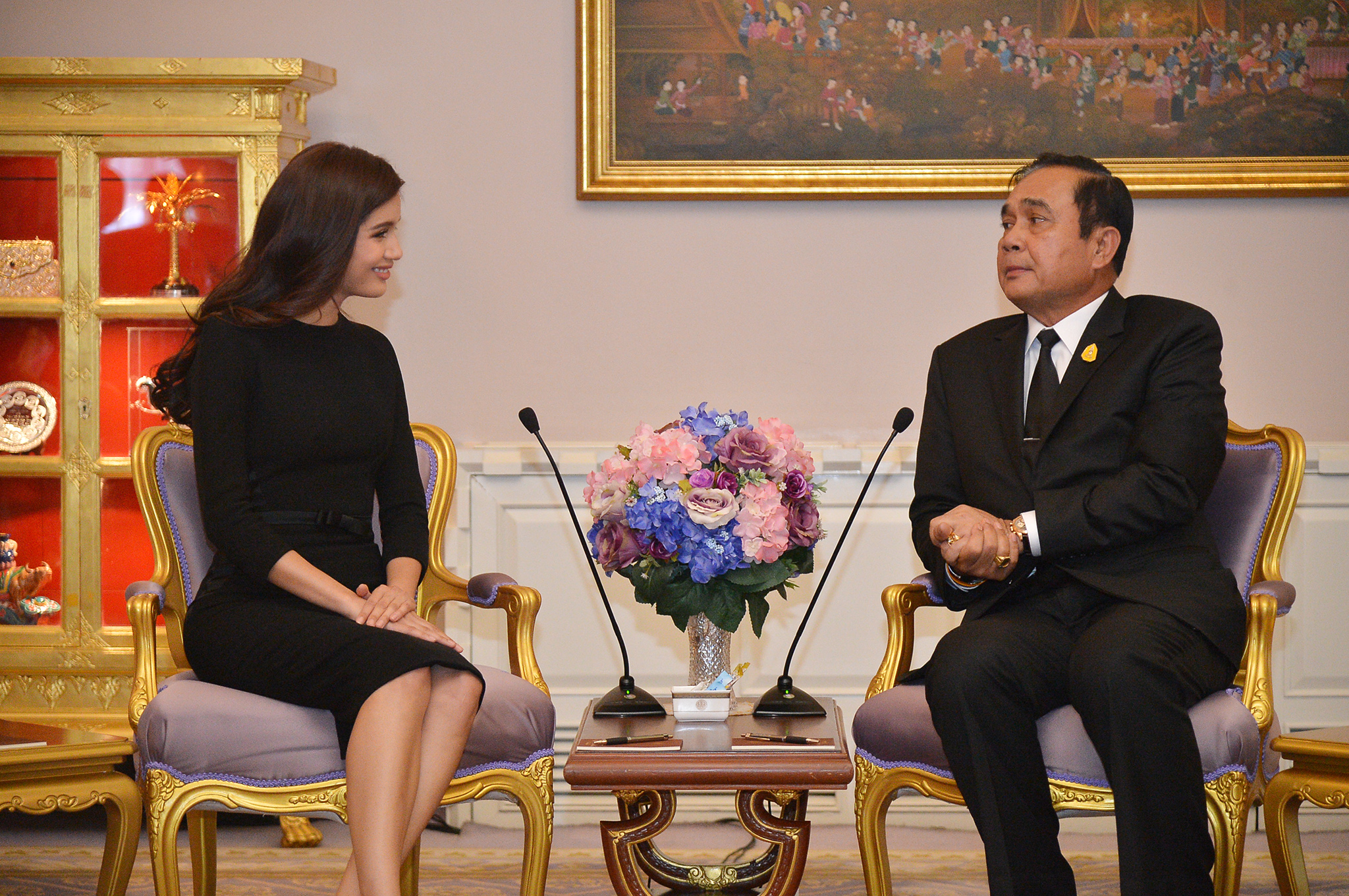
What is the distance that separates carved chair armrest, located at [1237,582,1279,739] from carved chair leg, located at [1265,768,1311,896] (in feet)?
0.29

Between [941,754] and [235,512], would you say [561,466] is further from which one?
[941,754]

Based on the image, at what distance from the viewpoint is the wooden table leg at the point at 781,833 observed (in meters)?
1.95

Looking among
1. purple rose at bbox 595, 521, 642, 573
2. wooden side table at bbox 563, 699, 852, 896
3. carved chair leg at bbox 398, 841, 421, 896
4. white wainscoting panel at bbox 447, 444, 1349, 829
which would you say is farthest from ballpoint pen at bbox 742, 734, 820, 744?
white wainscoting panel at bbox 447, 444, 1349, 829

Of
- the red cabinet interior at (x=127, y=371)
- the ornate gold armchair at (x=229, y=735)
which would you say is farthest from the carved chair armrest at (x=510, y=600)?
the red cabinet interior at (x=127, y=371)

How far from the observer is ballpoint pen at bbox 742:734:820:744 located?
1986 mm

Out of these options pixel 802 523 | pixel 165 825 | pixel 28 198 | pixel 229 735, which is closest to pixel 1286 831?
pixel 802 523

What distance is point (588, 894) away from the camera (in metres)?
2.89

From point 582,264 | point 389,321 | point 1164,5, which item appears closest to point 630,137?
point 582,264

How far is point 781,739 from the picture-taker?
2.00 m

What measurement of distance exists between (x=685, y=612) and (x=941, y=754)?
20.6 inches

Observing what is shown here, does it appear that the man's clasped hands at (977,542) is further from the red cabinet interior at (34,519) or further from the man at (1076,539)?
the red cabinet interior at (34,519)

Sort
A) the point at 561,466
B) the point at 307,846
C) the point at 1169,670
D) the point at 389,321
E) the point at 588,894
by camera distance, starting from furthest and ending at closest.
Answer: the point at 389,321 < the point at 561,466 < the point at 307,846 < the point at 588,894 < the point at 1169,670

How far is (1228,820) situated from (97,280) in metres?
3.01

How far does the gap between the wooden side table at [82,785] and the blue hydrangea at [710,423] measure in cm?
121
